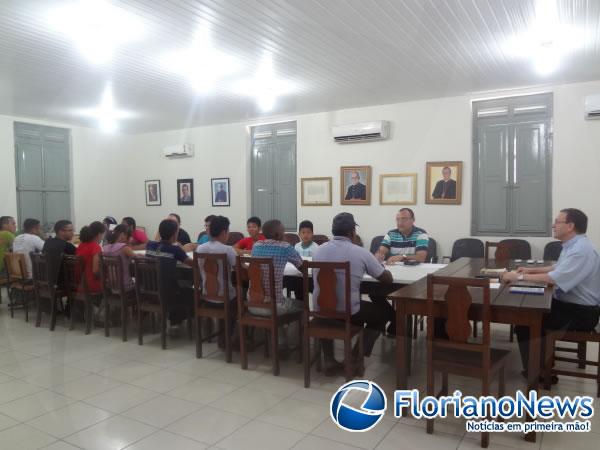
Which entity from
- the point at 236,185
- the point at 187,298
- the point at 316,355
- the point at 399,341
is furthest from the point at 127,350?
the point at 236,185

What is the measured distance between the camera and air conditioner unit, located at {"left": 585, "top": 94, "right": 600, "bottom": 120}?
199 inches

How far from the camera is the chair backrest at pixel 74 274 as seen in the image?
174 inches

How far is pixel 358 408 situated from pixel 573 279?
1.52m

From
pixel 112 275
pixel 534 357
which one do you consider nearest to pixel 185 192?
pixel 112 275

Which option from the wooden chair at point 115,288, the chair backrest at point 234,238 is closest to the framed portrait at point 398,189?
the chair backrest at point 234,238

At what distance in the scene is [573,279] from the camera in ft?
8.96

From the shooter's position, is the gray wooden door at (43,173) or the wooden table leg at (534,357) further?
the gray wooden door at (43,173)

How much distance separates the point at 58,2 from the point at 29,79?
228cm

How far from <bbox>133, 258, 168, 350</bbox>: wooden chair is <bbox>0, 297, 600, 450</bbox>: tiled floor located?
27cm

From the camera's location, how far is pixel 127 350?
397 centimetres

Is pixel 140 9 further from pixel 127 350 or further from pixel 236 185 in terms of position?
pixel 236 185

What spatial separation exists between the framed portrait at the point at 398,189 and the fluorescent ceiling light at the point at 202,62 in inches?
109

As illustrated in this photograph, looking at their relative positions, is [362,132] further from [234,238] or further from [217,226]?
[217,226]

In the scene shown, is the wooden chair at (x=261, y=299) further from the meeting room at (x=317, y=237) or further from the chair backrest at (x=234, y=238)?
the chair backrest at (x=234, y=238)
